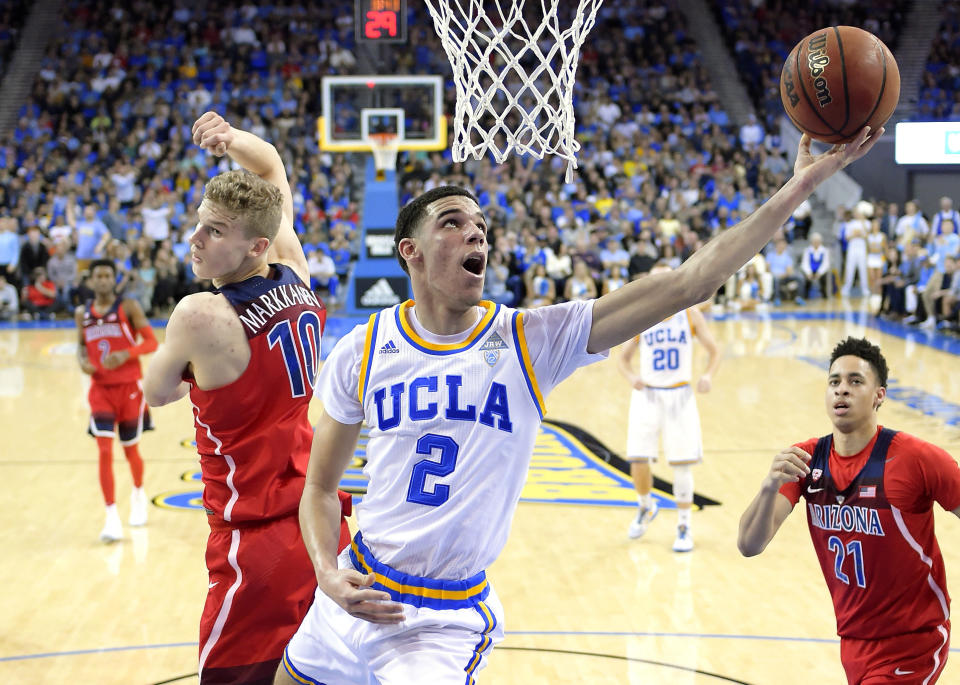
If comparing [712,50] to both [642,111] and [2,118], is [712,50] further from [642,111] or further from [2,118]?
[2,118]

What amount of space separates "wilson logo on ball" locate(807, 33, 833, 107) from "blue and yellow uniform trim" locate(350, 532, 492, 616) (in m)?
1.60

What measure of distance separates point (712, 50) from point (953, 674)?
24500mm

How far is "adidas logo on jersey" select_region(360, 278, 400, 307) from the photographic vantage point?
59.9ft

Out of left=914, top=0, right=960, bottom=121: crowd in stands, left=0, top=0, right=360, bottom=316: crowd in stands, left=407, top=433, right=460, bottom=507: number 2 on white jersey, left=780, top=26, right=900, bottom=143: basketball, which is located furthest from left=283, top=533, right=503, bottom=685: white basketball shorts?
left=914, top=0, right=960, bottom=121: crowd in stands

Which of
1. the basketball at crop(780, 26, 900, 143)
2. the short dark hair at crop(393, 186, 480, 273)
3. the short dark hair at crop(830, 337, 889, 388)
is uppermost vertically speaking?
the basketball at crop(780, 26, 900, 143)

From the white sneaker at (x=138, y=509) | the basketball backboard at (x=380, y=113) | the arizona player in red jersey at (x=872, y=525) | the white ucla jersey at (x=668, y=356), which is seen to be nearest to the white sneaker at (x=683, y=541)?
the white ucla jersey at (x=668, y=356)

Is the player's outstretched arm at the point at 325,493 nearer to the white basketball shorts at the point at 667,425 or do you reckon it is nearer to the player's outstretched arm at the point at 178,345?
the player's outstretched arm at the point at 178,345

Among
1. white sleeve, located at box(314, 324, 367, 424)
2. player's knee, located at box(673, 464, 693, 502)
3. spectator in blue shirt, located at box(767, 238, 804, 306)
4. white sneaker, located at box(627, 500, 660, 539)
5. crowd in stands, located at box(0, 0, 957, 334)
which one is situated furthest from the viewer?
spectator in blue shirt, located at box(767, 238, 804, 306)

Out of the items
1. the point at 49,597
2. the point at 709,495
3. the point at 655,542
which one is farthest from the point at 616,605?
the point at 49,597

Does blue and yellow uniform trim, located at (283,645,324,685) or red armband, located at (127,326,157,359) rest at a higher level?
red armband, located at (127,326,157,359)

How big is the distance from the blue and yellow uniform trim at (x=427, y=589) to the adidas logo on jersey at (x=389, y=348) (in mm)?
539

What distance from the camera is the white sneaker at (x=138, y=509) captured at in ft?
24.4

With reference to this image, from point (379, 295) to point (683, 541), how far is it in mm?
11898

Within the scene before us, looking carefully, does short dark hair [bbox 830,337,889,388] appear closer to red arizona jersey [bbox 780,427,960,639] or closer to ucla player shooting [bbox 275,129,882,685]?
red arizona jersey [bbox 780,427,960,639]
